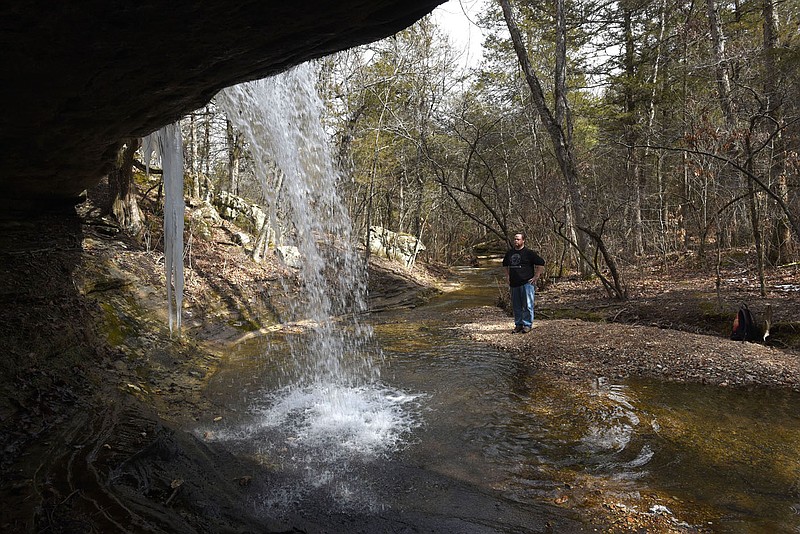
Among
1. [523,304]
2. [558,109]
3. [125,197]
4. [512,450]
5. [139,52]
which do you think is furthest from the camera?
[558,109]

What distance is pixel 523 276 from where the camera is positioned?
833 centimetres

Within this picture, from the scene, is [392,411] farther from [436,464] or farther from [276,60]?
[276,60]

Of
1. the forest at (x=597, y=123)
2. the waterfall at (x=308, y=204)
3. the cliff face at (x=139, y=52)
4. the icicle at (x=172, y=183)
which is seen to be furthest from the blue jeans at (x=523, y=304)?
the cliff face at (x=139, y=52)

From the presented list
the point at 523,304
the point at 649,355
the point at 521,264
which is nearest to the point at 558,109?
the point at 521,264

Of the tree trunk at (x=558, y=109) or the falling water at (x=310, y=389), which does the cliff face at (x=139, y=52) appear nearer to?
the falling water at (x=310, y=389)

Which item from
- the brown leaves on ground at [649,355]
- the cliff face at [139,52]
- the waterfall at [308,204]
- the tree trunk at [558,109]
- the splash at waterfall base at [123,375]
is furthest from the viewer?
the tree trunk at [558,109]

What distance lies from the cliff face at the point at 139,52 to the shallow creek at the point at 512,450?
2.90 metres

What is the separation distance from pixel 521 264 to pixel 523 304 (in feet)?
2.94

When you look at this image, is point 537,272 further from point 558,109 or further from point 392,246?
point 392,246

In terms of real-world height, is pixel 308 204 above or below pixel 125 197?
below

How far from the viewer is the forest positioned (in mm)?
10234

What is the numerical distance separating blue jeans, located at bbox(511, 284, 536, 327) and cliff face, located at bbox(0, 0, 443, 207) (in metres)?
6.90

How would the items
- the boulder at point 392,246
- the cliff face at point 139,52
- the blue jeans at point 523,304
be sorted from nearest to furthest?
the cliff face at point 139,52 → the blue jeans at point 523,304 → the boulder at point 392,246

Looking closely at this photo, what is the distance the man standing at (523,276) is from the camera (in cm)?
827
